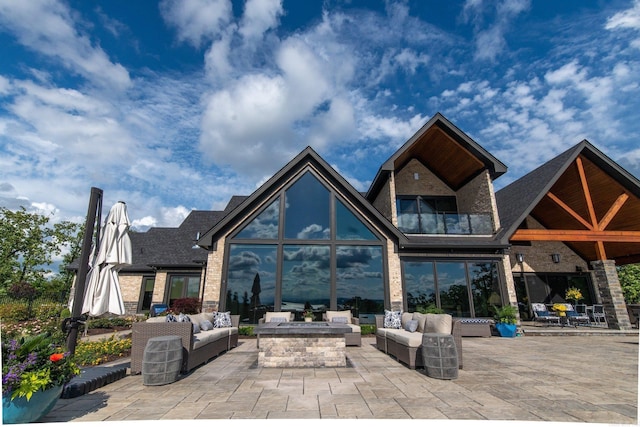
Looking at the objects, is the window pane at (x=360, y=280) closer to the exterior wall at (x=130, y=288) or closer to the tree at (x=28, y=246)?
the exterior wall at (x=130, y=288)

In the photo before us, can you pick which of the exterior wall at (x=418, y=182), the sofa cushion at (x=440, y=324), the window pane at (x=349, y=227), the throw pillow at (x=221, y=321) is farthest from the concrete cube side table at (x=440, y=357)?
the exterior wall at (x=418, y=182)

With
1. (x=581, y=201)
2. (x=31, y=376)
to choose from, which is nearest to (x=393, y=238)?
(x=581, y=201)

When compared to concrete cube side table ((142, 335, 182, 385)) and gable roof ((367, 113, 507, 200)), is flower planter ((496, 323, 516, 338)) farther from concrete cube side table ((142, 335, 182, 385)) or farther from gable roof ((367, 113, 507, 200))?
concrete cube side table ((142, 335, 182, 385))

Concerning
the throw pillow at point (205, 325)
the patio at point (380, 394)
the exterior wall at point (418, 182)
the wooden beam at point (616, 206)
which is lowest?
the patio at point (380, 394)

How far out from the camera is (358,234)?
11.5 meters

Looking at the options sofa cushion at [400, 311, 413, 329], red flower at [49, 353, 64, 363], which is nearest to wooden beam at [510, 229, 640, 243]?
sofa cushion at [400, 311, 413, 329]

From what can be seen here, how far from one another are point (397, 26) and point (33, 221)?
3271 cm

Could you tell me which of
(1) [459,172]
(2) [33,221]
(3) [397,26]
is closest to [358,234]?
(1) [459,172]

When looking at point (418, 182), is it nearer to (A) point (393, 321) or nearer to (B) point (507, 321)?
(B) point (507, 321)

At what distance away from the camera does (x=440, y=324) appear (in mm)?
6023

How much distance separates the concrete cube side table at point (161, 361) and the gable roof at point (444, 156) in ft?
33.5

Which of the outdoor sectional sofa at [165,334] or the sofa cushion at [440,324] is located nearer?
the outdoor sectional sofa at [165,334]

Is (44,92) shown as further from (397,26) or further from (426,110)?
(426,110)

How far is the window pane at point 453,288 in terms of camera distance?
11344 mm
